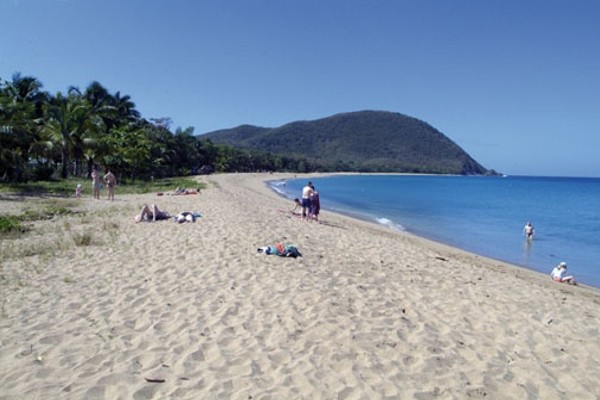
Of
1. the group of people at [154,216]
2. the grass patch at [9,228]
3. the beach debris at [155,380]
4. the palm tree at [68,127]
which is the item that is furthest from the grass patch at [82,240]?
the palm tree at [68,127]

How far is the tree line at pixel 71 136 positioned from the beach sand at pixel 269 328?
65.4 ft

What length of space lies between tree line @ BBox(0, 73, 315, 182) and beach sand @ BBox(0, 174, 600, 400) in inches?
785

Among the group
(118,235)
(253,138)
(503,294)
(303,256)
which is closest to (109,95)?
(118,235)

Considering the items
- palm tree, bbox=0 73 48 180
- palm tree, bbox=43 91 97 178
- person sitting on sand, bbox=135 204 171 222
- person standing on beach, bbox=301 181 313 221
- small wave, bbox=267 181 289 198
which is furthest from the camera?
small wave, bbox=267 181 289 198

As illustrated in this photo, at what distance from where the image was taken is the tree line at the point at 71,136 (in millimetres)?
23783

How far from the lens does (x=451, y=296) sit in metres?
6.56

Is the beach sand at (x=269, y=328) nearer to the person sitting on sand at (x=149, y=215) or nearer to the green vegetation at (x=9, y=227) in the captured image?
the green vegetation at (x=9, y=227)

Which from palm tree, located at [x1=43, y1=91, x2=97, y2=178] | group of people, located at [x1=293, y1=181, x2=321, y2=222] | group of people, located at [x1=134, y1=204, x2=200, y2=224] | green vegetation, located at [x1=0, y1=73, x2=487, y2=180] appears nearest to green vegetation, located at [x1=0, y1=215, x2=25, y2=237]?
group of people, located at [x1=134, y1=204, x2=200, y2=224]

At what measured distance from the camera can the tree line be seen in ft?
78.0

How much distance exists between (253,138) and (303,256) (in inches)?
7219

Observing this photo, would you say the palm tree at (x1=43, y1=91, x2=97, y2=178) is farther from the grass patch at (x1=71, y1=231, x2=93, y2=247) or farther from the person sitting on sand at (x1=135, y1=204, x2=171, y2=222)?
the grass patch at (x1=71, y1=231, x2=93, y2=247)

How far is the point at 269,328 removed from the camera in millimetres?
4707

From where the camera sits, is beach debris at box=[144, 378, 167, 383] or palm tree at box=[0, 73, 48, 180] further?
palm tree at box=[0, 73, 48, 180]

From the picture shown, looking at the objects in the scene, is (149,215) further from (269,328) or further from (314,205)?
(269,328)
